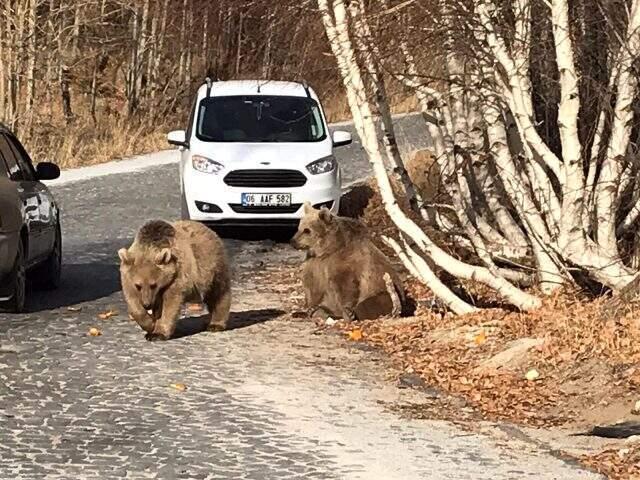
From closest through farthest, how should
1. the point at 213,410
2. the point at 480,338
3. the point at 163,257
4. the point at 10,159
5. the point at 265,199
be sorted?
the point at 213,410, the point at 480,338, the point at 163,257, the point at 10,159, the point at 265,199

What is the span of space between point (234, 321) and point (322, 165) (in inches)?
260

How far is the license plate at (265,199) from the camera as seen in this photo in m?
19.2

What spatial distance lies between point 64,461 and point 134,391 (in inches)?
78.0

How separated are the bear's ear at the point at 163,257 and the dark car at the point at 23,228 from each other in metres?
1.61

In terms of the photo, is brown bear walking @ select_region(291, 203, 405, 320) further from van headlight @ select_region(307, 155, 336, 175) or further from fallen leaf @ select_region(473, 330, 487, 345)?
van headlight @ select_region(307, 155, 336, 175)

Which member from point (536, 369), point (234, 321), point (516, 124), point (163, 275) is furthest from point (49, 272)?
point (536, 369)

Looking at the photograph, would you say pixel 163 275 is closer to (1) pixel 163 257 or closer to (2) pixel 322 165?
(1) pixel 163 257

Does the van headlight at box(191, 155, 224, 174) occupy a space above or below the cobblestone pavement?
above

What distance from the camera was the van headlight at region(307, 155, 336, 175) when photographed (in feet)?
64.1

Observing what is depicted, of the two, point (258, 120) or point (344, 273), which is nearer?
point (344, 273)

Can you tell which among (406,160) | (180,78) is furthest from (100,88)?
(406,160)

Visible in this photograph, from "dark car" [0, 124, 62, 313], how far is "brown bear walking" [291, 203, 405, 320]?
2570 mm

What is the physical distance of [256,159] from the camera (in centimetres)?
1944

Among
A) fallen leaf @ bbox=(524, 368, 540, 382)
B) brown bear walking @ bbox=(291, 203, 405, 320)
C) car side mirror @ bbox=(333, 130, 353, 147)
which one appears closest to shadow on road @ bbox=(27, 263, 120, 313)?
brown bear walking @ bbox=(291, 203, 405, 320)
